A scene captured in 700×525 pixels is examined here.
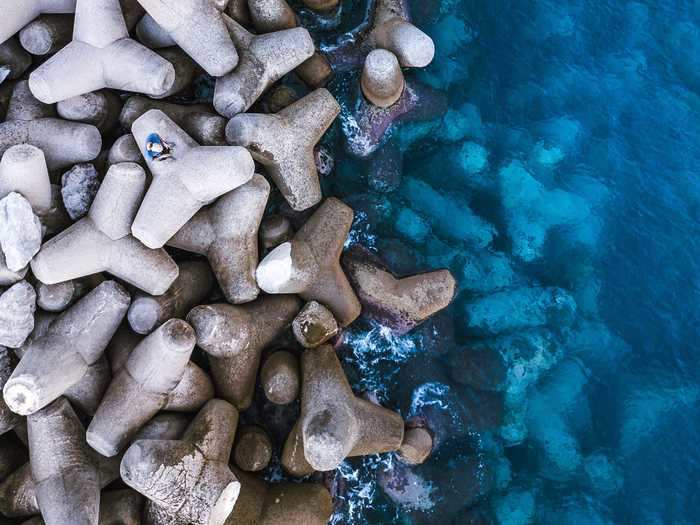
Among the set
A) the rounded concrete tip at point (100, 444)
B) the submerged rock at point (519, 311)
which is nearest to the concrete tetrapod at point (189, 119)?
the rounded concrete tip at point (100, 444)

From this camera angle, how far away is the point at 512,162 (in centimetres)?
330

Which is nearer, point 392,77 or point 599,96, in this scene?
point 392,77

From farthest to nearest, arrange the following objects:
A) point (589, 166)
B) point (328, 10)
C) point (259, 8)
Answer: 1. point (589, 166)
2. point (328, 10)
3. point (259, 8)

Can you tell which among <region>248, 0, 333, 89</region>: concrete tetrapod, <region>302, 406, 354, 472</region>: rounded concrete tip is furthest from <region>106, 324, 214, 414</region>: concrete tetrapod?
<region>248, 0, 333, 89</region>: concrete tetrapod

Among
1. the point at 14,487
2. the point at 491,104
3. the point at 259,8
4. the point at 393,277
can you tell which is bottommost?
the point at 14,487

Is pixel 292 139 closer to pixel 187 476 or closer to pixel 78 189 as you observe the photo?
pixel 78 189

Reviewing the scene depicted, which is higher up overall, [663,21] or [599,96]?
[663,21]

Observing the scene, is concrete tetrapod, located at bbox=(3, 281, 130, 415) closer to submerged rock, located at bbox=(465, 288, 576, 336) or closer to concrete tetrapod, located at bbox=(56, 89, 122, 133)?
concrete tetrapod, located at bbox=(56, 89, 122, 133)

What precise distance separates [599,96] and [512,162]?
615 mm

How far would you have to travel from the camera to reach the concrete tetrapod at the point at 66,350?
2.22 m

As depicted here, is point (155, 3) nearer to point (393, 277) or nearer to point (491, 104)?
point (393, 277)

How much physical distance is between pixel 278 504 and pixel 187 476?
40 centimetres

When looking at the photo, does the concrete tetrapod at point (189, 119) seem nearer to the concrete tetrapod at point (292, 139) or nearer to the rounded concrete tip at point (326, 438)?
the concrete tetrapod at point (292, 139)

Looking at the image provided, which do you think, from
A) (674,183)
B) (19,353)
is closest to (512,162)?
(674,183)
